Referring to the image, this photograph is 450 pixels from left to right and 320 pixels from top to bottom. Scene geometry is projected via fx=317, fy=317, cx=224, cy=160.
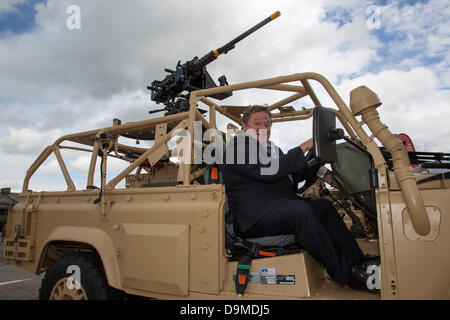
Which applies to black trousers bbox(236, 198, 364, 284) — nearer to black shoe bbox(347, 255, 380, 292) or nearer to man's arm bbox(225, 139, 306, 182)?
black shoe bbox(347, 255, 380, 292)

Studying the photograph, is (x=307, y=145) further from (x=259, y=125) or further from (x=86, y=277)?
(x=86, y=277)

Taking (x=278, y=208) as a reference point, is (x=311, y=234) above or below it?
below

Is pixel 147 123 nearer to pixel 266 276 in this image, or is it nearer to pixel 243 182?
pixel 243 182

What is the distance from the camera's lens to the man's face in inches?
107

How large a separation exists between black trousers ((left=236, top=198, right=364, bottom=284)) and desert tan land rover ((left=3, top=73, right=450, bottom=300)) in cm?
9

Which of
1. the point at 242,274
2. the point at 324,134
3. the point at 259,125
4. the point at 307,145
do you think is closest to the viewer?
the point at 324,134

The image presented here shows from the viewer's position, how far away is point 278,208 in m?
2.27

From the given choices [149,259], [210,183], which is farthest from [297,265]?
[149,259]

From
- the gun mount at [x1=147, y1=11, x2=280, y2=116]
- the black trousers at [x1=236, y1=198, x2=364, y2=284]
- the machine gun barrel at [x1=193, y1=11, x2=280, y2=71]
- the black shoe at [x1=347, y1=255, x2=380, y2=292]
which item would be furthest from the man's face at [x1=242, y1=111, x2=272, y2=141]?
the gun mount at [x1=147, y1=11, x2=280, y2=116]

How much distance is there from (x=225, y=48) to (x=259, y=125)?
15.8ft

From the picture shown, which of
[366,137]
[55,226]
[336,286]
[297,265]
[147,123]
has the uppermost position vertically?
[147,123]

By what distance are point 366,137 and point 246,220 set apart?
3.28 feet

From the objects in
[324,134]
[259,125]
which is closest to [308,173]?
[259,125]

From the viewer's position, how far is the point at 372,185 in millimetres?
1928
